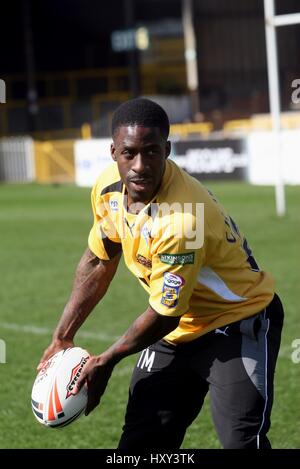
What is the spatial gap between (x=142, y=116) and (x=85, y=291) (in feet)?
3.99

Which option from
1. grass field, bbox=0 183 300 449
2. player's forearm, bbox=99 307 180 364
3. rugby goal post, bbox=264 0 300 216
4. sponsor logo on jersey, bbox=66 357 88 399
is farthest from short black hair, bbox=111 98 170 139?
rugby goal post, bbox=264 0 300 216

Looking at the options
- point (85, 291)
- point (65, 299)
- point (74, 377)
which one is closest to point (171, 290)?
point (74, 377)

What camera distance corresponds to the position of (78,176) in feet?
91.0

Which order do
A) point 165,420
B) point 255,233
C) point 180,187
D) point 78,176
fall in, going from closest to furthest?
point 180,187 < point 165,420 < point 255,233 < point 78,176

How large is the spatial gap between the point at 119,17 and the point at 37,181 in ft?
54.8

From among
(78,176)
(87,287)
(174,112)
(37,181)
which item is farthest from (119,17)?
(87,287)

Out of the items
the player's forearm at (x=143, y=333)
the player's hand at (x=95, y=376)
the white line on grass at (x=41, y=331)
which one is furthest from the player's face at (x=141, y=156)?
the white line on grass at (x=41, y=331)

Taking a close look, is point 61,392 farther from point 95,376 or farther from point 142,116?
point 142,116

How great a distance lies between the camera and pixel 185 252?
4.16 m

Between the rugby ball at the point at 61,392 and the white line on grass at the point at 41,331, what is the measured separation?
176 inches

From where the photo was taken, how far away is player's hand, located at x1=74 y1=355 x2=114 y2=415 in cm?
→ 431

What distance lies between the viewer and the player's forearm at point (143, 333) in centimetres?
423

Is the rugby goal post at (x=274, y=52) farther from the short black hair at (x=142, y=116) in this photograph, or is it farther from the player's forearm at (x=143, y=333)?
the player's forearm at (x=143, y=333)

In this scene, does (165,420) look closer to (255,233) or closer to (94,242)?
(94,242)
